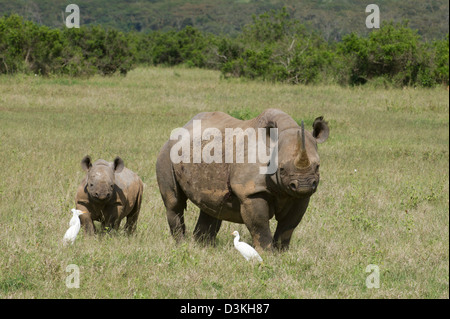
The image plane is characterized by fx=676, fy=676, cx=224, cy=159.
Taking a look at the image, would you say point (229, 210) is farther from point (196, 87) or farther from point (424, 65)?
point (424, 65)

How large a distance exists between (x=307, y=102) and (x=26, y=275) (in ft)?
53.5

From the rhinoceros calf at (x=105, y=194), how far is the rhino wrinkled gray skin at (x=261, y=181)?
0.75 metres

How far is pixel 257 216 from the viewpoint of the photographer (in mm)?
6113

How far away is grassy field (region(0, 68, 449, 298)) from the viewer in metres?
5.93

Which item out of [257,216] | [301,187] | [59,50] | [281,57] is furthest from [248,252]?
[59,50]

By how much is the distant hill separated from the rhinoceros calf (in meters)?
59.8

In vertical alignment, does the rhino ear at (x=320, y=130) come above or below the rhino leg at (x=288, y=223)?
above

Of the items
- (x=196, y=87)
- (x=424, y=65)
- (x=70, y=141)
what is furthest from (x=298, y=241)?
(x=424, y=65)

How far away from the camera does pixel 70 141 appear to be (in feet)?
46.8

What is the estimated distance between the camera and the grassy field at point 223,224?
19.5ft

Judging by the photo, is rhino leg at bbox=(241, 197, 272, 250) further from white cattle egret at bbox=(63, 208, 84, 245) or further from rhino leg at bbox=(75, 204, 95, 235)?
rhino leg at bbox=(75, 204, 95, 235)

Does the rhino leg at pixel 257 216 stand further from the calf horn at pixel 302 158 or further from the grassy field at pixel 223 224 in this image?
the calf horn at pixel 302 158

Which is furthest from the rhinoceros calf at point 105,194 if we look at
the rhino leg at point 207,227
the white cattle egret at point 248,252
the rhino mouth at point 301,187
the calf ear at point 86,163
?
the rhino mouth at point 301,187

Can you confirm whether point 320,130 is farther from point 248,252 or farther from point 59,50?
point 59,50
